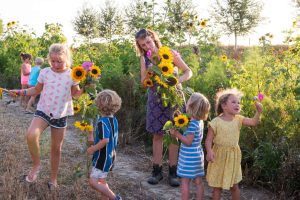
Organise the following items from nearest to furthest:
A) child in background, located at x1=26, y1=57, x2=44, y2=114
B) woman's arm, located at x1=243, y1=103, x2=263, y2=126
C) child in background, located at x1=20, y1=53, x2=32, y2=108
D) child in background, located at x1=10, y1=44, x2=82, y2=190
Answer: woman's arm, located at x1=243, y1=103, x2=263, y2=126 < child in background, located at x1=10, y1=44, x2=82, y2=190 < child in background, located at x1=26, y1=57, x2=44, y2=114 < child in background, located at x1=20, y1=53, x2=32, y2=108

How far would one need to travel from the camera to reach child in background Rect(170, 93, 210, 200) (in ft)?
11.4

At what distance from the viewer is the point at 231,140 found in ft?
11.5

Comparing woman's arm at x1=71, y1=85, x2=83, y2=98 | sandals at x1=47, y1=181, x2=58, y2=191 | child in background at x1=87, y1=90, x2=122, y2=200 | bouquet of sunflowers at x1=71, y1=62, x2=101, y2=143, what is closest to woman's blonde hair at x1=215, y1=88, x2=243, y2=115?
child in background at x1=87, y1=90, x2=122, y2=200

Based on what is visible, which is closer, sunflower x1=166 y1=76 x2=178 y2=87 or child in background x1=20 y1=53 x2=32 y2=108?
sunflower x1=166 y1=76 x2=178 y2=87

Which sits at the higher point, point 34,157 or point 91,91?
point 91,91

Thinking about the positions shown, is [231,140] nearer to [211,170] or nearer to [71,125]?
[211,170]

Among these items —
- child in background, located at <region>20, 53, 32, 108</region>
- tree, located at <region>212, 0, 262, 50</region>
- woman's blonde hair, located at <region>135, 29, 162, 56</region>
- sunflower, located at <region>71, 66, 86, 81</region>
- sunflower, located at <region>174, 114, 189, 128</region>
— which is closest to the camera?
sunflower, located at <region>174, 114, 189, 128</region>

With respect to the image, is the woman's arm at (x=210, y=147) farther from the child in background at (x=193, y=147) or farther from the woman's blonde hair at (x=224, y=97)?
the woman's blonde hair at (x=224, y=97)

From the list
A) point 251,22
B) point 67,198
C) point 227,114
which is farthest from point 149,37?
point 251,22

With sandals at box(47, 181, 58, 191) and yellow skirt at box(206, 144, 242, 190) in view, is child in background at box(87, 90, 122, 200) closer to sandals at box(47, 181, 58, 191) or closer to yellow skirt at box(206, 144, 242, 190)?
sandals at box(47, 181, 58, 191)

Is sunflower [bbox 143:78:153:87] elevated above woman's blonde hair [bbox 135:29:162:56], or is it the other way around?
woman's blonde hair [bbox 135:29:162:56]

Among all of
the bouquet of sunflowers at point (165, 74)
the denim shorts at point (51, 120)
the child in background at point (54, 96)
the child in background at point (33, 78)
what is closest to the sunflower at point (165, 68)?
the bouquet of sunflowers at point (165, 74)

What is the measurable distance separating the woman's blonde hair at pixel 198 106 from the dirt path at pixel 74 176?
873mm

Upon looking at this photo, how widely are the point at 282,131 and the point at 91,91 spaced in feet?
6.21
